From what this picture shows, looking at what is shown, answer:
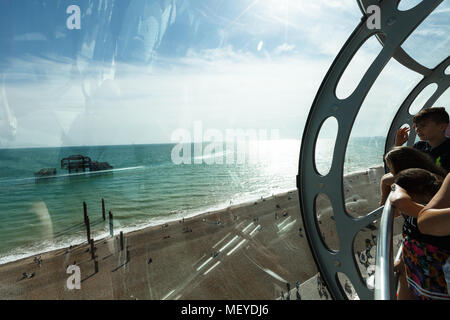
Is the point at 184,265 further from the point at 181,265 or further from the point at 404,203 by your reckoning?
the point at 404,203

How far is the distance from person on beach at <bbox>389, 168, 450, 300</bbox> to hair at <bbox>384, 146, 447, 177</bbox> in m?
0.07

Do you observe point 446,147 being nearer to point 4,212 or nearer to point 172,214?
point 172,214

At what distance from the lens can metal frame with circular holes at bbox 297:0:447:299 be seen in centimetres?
160

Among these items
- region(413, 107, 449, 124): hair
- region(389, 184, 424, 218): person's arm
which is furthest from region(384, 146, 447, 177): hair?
region(413, 107, 449, 124): hair

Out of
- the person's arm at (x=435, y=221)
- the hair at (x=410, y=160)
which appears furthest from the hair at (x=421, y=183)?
the person's arm at (x=435, y=221)

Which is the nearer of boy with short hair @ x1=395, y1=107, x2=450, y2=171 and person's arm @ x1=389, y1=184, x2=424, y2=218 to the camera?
person's arm @ x1=389, y1=184, x2=424, y2=218

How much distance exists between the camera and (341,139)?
1.84 metres

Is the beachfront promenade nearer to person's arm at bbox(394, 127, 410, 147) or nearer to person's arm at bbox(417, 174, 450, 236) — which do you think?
person's arm at bbox(394, 127, 410, 147)

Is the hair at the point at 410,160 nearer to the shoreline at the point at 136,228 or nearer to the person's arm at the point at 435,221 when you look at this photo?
the person's arm at the point at 435,221

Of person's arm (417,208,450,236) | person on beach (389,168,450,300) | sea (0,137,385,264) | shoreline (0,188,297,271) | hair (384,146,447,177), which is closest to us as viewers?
person's arm (417,208,450,236)

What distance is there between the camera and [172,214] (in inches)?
681

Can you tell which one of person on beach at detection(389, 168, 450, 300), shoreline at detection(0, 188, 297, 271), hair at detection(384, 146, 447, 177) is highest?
hair at detection(384, 146, 447, 177)

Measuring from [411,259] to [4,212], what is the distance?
26.5 metres

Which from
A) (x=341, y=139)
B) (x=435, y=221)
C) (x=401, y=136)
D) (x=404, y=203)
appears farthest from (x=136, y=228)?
(x=435, y=221)
